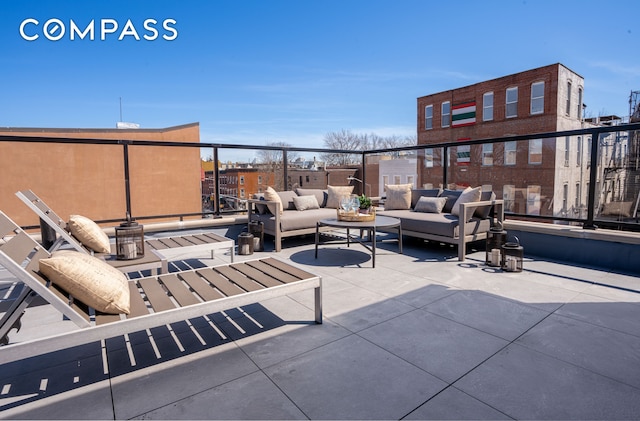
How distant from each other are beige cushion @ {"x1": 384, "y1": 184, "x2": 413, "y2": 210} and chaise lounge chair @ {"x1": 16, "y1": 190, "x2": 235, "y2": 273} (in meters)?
2.95

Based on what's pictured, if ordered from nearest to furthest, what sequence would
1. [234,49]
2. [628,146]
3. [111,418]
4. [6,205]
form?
1. [111,418]
2. [628,146]
3. [234,49]
4. [6,205]

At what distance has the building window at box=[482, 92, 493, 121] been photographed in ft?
74.6

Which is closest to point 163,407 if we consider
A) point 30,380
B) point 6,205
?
point 30,380

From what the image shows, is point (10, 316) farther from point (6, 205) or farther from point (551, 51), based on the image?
point (551, 51)

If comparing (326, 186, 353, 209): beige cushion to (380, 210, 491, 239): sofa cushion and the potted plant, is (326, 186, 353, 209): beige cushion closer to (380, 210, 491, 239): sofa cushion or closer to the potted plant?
(380, 210, 491, 239): sofa cushion

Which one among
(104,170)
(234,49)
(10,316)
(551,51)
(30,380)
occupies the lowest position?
(30,380)

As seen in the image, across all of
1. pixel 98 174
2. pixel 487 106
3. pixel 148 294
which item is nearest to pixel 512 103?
pixel 487 106

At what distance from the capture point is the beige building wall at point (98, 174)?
13.7 metres

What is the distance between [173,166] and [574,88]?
77.5 ft

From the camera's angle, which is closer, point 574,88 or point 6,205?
point 6,205

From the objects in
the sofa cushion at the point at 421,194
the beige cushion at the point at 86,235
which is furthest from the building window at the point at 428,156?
the beige cushion at the point at 86,235

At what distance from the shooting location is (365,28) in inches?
392

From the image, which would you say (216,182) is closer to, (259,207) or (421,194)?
(259,207)

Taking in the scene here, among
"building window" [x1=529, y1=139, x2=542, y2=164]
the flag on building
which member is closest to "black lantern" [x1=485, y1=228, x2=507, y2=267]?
"building window" [x1=529, y1=139, x2=542, y2=164]
